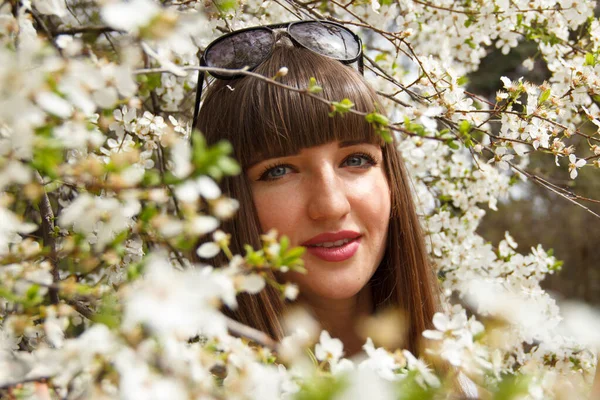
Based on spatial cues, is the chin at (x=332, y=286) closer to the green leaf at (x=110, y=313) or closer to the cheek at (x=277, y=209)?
the cheek at (x=277, y=209)

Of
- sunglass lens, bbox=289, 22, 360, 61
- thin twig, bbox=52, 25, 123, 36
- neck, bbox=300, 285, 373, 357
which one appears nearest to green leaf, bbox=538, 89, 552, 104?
sunglass lens, bbox=289, 22, 360, 61

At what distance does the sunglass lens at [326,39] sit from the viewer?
1488 mm

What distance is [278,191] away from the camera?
138 cm

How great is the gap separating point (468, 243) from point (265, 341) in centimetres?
183

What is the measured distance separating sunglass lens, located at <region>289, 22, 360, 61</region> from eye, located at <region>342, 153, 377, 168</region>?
0.89 ft

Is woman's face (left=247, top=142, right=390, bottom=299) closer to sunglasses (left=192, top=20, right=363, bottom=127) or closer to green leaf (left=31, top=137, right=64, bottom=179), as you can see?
sunglasses (left=192, top=20, right=363, bottom=127)

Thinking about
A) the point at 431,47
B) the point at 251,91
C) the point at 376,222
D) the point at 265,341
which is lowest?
the point at 265,341

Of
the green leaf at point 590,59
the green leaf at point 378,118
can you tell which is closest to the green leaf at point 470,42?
the green leaf at point 590,59

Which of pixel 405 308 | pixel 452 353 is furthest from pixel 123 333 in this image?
pixel 405 308

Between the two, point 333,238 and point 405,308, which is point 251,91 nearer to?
point 333,238

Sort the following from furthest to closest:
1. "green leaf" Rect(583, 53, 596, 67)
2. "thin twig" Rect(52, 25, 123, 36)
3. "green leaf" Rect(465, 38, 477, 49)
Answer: "green leaf" Rect(465, 38, 477, 49) < "green leaf" Rect(583, 53, 596, 67) < "thin twig" Rect(52, 25, 123, 36)

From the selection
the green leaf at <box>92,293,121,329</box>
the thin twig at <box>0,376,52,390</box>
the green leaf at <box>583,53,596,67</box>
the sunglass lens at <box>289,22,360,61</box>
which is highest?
the sunglass lens at <box>289,22,360,61</box>

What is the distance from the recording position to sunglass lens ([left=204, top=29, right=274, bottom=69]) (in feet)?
4.85

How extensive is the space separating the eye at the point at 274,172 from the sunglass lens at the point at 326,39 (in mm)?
329
